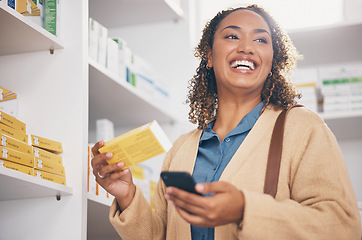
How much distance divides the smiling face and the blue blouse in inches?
3.7

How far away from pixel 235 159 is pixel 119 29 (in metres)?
1.78

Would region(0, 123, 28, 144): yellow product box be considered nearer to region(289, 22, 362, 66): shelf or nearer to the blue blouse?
the blue blouse

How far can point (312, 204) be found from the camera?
1.44m

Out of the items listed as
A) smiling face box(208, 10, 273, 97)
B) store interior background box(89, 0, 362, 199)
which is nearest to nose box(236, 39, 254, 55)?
smiling face box(208, 10, 273, 97)

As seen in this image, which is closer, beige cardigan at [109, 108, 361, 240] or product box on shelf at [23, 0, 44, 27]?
beige cardigan at [109, 108, 361, 240]

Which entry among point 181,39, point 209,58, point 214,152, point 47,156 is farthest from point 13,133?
point 181,39

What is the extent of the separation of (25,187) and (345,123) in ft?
5.69

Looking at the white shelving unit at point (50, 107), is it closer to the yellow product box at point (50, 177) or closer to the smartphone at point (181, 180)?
the yellow product box at point (50, 177)

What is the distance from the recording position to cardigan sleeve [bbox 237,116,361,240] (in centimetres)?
131

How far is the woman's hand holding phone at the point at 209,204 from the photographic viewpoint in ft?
4.00

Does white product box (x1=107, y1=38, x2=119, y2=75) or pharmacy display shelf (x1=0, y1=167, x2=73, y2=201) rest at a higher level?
white product box (x1=107, y1=38, x2=119, y2=75)

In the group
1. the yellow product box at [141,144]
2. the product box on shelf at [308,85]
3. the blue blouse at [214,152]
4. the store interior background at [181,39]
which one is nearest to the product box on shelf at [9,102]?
the yellow product box at [141,144]

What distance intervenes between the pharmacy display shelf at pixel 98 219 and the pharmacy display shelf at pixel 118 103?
1.67 ft

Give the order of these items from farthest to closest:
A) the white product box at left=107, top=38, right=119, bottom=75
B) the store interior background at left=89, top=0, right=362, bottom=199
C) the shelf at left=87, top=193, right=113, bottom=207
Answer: the store interior background at left=89, top=0, right=362, bottom=199 → the white product box at left=107, top=38, right=119, bottom=75 → the shelf at left=87, top=193, right=113, bottom=207
